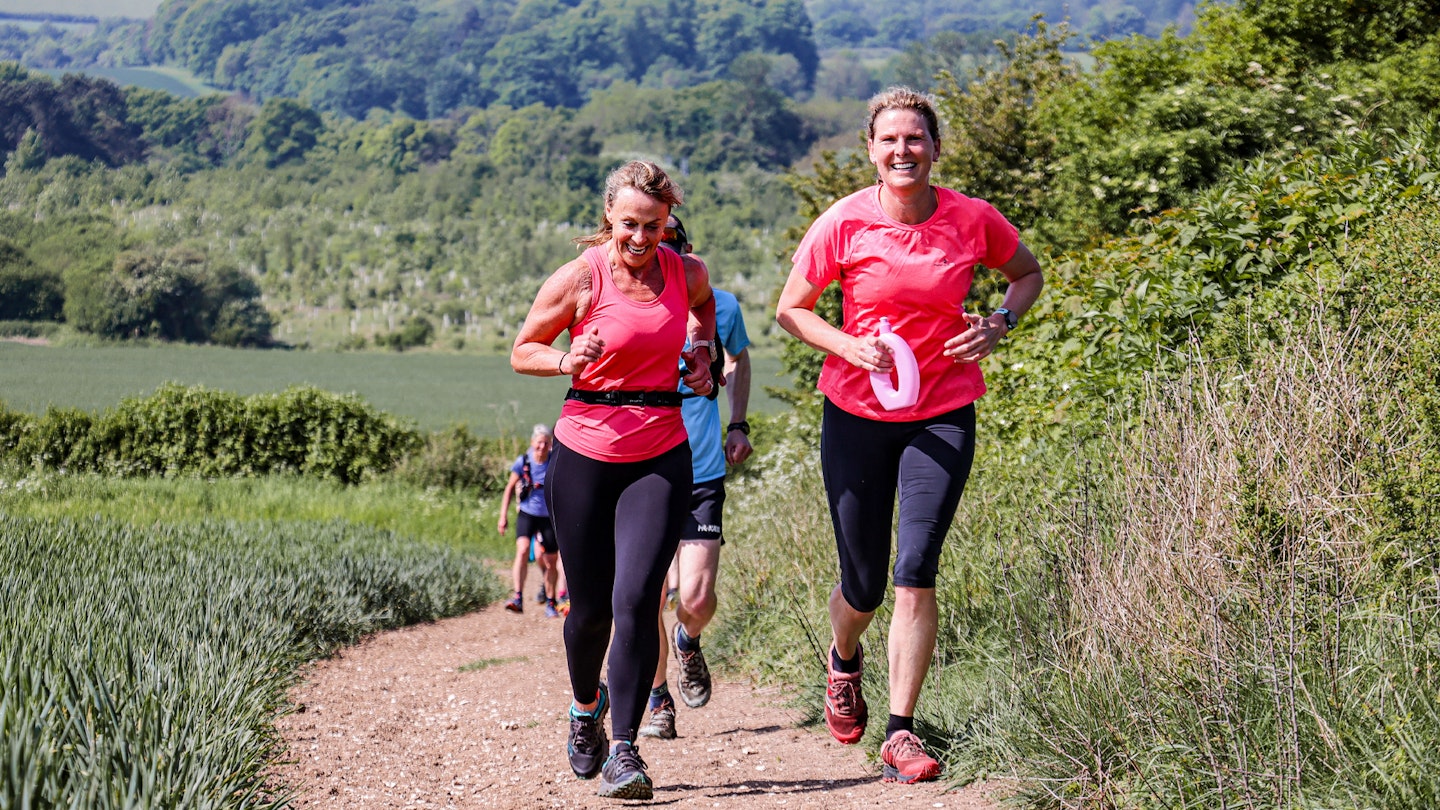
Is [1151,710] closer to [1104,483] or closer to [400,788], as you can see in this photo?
[1104,483]

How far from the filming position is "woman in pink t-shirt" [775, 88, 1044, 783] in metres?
4.34

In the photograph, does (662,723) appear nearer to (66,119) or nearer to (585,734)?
(585,734)

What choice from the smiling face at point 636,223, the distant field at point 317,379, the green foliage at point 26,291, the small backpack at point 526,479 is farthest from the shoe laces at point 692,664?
the green foliage at point 26,291

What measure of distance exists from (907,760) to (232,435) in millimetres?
21726

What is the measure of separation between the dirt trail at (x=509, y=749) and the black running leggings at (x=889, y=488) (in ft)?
2.38

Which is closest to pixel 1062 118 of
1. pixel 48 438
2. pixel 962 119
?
pixel 962 119

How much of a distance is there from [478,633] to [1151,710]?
7.78 metres

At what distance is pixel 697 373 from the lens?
4.53 meters

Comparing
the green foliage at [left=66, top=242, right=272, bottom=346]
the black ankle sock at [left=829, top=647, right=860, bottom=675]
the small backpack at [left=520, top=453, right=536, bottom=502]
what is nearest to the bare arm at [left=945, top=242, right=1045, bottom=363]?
the black ankle sock at [left=829, top=647, right=860, bottom=675]

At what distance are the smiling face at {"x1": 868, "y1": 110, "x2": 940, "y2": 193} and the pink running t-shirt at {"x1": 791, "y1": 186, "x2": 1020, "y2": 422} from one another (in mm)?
128

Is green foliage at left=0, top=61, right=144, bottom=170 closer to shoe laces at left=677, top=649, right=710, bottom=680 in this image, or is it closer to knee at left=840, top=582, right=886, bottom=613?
shoe laces at left=677, top=649, right=710, bottom=680

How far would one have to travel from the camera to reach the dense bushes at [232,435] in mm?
23094

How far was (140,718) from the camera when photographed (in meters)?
3.60

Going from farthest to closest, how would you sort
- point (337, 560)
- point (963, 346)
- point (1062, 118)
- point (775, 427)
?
point (775, 427), point (1062, 118), point (337, 560), point (963, 346)
